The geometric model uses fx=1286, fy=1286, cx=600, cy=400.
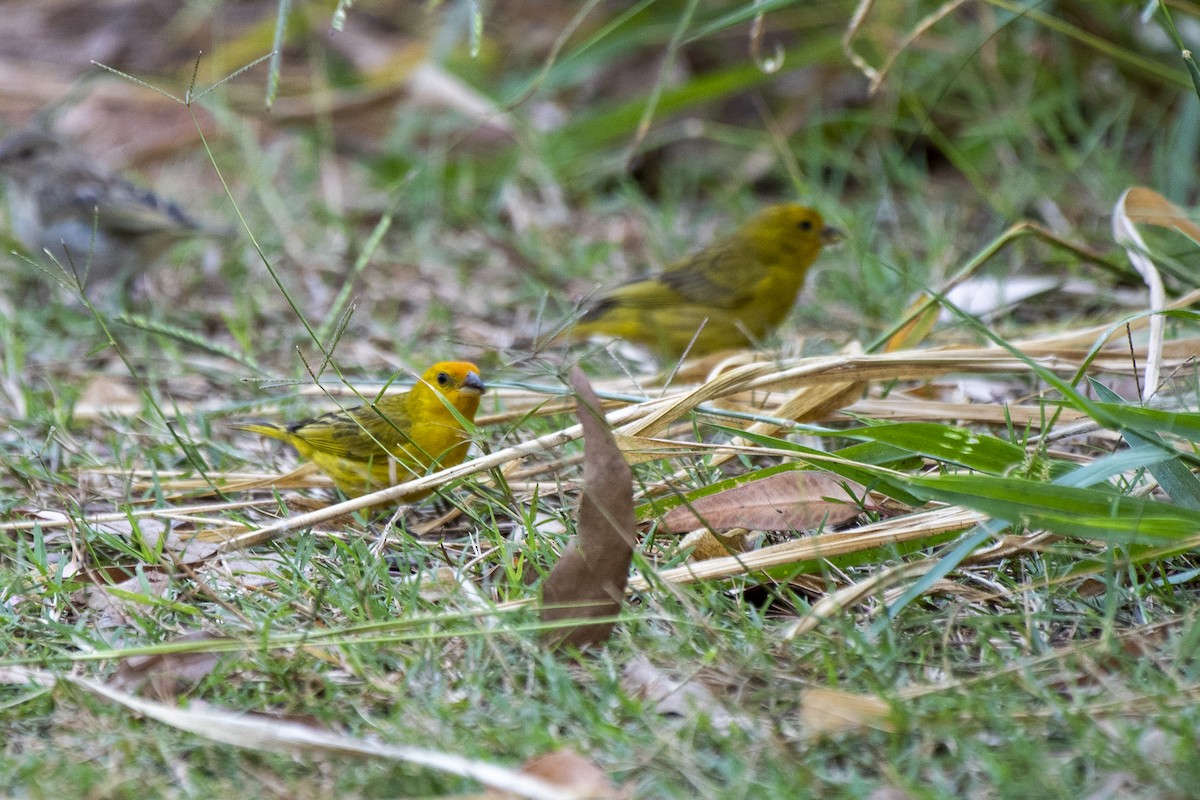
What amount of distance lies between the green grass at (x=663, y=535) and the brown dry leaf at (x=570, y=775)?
95mm

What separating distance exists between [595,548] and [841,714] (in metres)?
0.63

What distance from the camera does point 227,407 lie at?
4.02 m

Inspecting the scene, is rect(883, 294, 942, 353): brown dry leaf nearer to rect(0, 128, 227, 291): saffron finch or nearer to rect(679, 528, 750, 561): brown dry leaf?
rect(679, 528, 750, 561): brown dry leaf

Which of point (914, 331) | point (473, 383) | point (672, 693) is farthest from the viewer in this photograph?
point (914, 331)

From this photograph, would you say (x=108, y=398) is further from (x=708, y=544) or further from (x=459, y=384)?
(x=708, y=544)

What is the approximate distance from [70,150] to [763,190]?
3.58 meters

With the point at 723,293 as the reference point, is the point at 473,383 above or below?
above

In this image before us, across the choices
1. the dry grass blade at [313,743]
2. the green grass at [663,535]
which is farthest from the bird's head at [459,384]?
the dry grass blade at [313,743]

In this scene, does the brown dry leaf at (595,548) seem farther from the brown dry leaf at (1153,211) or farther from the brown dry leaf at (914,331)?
the brown dry leaf at (1153,211)

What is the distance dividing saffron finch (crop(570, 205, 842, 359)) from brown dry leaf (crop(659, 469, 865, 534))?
2156mm

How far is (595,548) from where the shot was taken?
2508 millimetres

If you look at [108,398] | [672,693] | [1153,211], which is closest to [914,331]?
[1153,211]

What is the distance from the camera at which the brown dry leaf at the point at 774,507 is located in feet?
9.19

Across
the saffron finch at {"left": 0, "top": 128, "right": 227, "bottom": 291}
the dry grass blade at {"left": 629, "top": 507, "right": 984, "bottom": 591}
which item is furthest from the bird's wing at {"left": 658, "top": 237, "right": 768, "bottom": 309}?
the dry grass blade at {"left": 629, "top": 507, "right": 984, "bottom": 591}
